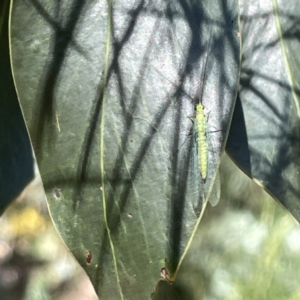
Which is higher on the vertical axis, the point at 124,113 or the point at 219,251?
the point at 124,113

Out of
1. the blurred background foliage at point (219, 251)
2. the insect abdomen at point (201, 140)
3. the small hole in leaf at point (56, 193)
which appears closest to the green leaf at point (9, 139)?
the blurred background foliage at point (219, 251)

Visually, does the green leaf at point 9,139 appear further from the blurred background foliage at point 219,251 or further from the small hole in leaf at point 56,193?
the small hole in leaf at point 56,193

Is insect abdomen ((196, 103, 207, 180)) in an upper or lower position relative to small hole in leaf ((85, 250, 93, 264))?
upper

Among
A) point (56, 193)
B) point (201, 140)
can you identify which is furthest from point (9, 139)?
point (201, 140)

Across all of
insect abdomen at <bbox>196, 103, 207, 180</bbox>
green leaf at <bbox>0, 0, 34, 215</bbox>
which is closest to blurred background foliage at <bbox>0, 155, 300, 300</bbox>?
green leaf at <bbox>0, 0, 34, 215</bbox>

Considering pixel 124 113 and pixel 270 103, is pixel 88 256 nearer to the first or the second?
pixel 124 113

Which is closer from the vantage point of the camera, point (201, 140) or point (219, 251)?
point (201, 140)

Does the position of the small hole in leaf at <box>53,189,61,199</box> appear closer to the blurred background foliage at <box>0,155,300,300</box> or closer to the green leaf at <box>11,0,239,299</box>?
the green leaf at <box>11,0,239,299</box>
